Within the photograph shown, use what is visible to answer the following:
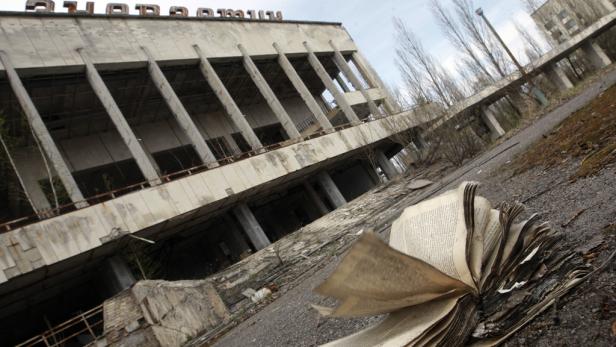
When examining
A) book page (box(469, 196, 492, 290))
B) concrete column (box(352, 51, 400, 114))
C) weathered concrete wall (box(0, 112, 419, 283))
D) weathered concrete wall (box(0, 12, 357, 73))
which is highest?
weathered concrete wall (box(0, 12, 357, 73))

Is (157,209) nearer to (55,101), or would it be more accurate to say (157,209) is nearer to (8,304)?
(8,304)

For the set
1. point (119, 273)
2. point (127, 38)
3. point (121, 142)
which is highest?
point (127, 38)

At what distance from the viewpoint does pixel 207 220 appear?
16.7m

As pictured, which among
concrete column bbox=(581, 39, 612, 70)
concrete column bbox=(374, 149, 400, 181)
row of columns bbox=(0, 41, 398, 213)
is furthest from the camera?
concrete column bbox=(581, 39, 612, 70)

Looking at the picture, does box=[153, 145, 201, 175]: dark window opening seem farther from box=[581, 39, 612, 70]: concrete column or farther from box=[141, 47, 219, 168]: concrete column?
box=[581, 39, 612, 70]: concrete column

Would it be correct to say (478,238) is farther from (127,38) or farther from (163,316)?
(127,38)

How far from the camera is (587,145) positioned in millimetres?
3762

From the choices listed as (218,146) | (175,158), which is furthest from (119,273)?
(218,146)

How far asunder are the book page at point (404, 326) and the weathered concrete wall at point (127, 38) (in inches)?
614

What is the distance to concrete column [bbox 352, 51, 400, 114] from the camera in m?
27.4

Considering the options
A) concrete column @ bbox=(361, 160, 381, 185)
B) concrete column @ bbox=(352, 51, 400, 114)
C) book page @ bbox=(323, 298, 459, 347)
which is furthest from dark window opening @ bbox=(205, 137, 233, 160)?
book page @ bbox=(323, 298, 459, 347)

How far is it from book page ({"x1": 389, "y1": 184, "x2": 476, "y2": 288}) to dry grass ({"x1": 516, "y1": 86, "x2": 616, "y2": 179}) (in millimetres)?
1807

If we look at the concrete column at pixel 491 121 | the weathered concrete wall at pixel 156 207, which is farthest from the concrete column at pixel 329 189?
the concrete column at pixel 491 121

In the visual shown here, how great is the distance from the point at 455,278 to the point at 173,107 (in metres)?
16.8
